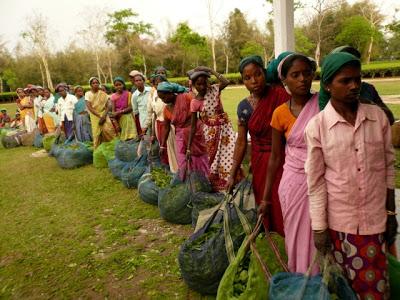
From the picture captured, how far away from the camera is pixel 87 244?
12.6 feet

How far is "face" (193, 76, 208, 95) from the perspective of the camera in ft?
12.2

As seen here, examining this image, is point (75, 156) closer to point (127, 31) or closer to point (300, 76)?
point (300, 76)

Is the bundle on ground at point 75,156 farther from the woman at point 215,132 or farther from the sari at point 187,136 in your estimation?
the woman at point 215,132

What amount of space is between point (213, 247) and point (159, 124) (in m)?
3.16

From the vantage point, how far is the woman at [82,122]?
8.08 m

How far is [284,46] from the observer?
5.09 meters

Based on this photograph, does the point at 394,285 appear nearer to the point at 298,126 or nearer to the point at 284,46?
the point at 298,126

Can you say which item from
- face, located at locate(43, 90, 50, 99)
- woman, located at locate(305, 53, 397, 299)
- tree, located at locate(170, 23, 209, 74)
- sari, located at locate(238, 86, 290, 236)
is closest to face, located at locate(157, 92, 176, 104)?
sari, located at locate(238, 86, 290, 236)

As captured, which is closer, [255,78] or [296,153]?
[296,153]

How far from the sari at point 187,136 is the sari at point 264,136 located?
1.57m

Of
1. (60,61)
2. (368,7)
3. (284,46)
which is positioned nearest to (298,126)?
(284,46)

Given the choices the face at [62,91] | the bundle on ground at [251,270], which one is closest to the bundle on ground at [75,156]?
the face at [62,91]

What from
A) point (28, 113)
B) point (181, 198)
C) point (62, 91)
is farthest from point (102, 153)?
point (28, 113)

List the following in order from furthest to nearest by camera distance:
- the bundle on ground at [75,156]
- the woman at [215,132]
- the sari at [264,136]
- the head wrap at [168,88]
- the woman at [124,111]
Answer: the bundle on ground at [75,156] < the woman at [124,111] < the head wrap at [168,88] < the woman at [215,132] < the sari at [264,136]
